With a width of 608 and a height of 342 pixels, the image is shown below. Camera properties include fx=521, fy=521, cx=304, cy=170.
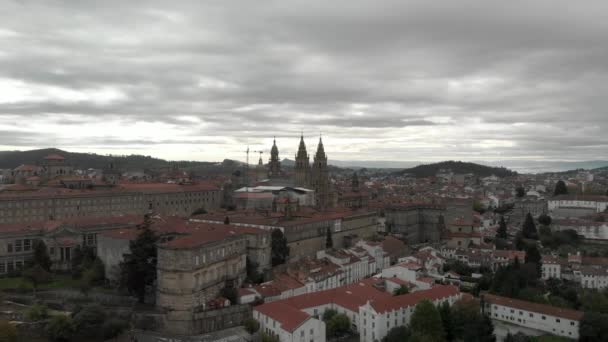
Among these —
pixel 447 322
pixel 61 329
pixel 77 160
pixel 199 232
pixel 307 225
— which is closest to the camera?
pixel 61 329

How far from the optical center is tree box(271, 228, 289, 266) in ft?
132

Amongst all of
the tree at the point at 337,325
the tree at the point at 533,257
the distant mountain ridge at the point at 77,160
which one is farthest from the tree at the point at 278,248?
the distant mountain ridge at the point at 77,160

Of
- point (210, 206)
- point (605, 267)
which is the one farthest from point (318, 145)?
point (605, 267)

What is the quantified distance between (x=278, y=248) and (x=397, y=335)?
541 inches

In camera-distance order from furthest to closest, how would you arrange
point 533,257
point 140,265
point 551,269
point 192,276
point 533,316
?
point 551,269
point 533,257
point 533,316
point 140,265
point 192,276

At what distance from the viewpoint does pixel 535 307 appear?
A: 33.4 metres

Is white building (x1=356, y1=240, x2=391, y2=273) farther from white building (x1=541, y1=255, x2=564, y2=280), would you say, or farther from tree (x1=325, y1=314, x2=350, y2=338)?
tree (x1=325, y1=314, x2=350, y2=338)

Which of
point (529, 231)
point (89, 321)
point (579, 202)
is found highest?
point (579, 202)

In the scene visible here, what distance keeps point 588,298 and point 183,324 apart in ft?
88.1

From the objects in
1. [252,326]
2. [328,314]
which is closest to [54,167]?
[252,326]

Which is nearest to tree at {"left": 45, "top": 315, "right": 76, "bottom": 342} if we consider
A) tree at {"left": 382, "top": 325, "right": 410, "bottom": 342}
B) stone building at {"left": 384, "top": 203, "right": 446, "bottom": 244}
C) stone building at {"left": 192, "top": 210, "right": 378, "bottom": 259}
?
tree at {"left": 382, "top": 325, "right": 410, "bottom": 342}

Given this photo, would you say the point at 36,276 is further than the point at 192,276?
Yes

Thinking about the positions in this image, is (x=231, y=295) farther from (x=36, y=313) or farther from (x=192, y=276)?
(x=36, y=313)

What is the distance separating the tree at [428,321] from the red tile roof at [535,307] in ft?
24.2
